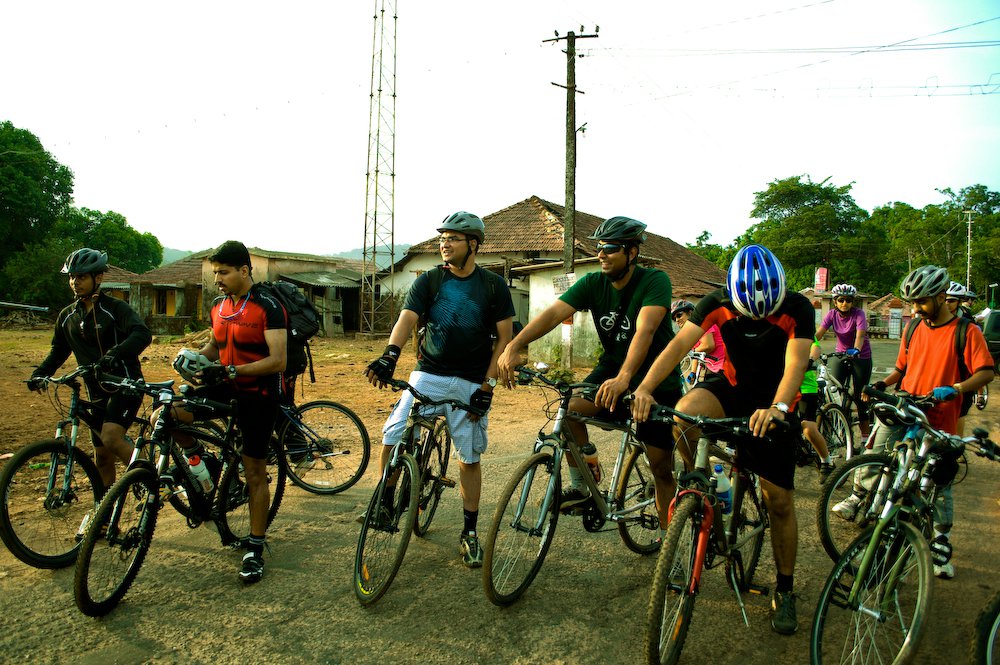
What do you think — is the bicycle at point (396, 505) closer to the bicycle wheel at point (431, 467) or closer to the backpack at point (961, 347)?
the bicycle wheel at point (431, 467)

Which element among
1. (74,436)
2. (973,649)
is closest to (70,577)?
(74,436)

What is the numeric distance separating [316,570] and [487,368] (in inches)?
62.3

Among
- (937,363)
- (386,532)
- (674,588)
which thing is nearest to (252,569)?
(386,532)

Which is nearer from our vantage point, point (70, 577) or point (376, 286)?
point (70, 577)

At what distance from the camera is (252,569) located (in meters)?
3.74

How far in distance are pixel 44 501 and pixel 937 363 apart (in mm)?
5903

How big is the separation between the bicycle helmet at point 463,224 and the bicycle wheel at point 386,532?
1.41 m

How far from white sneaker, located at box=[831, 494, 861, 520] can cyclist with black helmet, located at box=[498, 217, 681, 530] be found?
5.28 ft

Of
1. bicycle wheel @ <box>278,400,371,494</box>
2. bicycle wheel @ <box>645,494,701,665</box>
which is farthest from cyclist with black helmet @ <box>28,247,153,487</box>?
bicycle wheel @ <box>645,494,701,665</box>

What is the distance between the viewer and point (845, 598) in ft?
9.18

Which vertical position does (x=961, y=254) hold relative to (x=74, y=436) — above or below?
above

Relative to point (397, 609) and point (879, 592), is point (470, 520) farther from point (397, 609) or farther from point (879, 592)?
point (879, 592)

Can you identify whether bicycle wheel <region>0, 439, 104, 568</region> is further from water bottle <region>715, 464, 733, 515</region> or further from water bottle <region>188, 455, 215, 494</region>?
water bottle <region>715, 464, 733, 515</region>

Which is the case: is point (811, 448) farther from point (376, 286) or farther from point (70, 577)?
point (376, 286)
